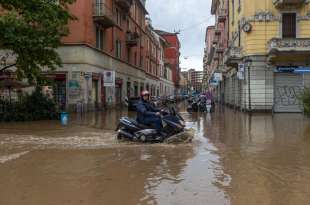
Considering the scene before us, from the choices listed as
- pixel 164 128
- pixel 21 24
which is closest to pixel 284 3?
pixel 21 24

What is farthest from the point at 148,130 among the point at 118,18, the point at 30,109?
the point at 118,18

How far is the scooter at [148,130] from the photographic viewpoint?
14.7 meters

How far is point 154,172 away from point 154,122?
16.9ft

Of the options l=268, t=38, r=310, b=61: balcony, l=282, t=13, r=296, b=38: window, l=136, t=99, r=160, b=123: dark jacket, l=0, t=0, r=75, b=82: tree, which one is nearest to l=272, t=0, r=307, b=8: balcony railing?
l=282, t=13, r=296, b=38: window

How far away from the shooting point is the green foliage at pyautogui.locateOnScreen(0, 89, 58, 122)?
27125mm

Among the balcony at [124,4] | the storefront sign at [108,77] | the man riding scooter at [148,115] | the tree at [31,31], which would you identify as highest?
the balcony at [124,4]

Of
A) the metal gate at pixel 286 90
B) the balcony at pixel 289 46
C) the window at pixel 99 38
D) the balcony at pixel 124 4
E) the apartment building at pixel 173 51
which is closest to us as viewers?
the balcony at pixel 289 46

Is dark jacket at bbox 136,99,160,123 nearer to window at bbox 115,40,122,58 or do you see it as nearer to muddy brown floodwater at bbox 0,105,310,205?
muddy brown floodwater at bbox 0,105,310,205

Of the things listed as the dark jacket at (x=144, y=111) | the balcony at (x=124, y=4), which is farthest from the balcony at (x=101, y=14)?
the dark jacket at (x=144, y=111)

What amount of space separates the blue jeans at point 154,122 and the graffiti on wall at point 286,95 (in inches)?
932

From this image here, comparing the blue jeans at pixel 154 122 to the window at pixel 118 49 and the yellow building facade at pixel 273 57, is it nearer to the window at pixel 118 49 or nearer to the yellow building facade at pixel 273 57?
the yellow building facade at pixel 273 57

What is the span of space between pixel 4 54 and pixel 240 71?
17.2 meters

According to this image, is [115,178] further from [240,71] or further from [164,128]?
[240,71]

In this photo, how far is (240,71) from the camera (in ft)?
116
